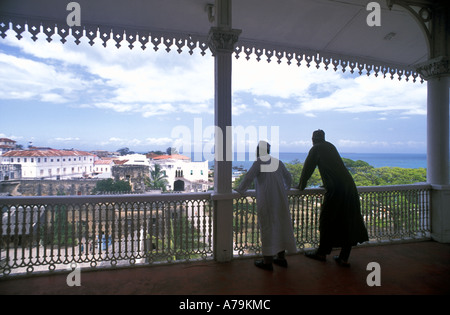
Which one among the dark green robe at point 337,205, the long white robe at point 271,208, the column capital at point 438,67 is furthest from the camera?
the column capital at point 438,67

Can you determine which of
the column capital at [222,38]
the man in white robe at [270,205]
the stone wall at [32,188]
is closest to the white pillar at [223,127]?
the column capital at [222,38]

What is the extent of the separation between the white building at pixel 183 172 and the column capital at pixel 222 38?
5.49ft

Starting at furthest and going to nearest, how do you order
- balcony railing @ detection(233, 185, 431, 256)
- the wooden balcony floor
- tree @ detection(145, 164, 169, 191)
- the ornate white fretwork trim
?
tree @ detection(145, 164, 169, 191) → balcony railing @ detection(233, 185, 431, 256) → the ornate white fretwork trim → the wooden balcony floor

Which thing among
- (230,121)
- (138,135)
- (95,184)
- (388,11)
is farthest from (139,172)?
(138,135)

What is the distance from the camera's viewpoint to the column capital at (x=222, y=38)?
2984mm

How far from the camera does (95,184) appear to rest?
4234 millimetres

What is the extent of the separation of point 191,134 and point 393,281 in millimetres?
2948

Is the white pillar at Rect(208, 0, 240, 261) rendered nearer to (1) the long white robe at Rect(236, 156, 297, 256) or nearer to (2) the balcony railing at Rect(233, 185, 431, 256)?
(2) the balcony railing at Rect(233, 185, 431, 256)

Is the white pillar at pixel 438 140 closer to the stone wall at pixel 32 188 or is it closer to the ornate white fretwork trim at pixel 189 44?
the ornate white fretwork trim at pixel 189 44

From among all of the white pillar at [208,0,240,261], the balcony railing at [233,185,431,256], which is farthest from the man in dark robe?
the white pillar at [208,0,240,261]

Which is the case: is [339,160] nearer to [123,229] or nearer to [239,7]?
[239,7]

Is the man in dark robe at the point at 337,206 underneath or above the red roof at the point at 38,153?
underneath

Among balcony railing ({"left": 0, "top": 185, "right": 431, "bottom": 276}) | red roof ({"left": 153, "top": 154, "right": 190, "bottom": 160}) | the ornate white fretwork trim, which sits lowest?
balcony railing ({"left": 0, "top": 185, "right": 431, "bottom": 276})

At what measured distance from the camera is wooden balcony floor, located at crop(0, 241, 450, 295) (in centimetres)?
241
